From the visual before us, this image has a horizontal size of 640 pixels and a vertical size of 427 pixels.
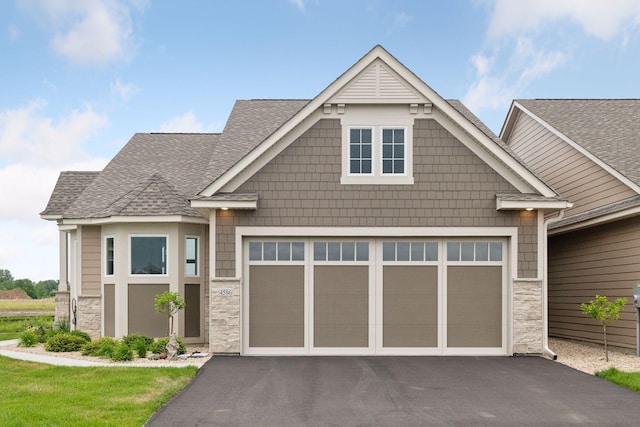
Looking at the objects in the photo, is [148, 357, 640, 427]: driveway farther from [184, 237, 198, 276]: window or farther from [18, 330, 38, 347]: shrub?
[18, 330, 38, 347]: shrub

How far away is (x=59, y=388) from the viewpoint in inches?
394

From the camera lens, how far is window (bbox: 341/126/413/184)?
14211 mm

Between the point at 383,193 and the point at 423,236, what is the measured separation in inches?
50.0

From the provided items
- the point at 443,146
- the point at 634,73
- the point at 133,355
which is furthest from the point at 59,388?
the point at 634,73

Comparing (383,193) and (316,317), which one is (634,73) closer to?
(383,193)

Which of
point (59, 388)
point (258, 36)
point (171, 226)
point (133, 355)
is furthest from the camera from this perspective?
point (258, 36)

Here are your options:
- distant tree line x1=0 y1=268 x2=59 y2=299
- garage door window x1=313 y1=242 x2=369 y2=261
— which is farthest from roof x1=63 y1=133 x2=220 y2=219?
distant tree line x1=0 y1=268 x2=59 y2=299

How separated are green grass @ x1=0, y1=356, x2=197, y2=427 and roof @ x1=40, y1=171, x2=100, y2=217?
737 centimetres

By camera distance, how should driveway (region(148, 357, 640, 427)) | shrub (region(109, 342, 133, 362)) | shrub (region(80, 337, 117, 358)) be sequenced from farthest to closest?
shrub (region(80, 337, 117, 358)), shrub (region(109, 342, 133, 362)), driveway (region(148, 357, 640, 427))

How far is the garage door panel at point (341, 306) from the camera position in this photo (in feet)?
46.4

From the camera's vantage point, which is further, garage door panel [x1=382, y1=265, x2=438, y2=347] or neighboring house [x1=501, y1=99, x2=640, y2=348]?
neighboring house [x1=501, y1=99, x2=640, y2=348]

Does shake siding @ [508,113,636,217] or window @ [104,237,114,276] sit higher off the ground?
shake siding @ [508,113,636,217]

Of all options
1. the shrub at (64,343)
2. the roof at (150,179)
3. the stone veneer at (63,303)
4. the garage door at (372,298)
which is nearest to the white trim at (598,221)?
the garage door at (372,298)

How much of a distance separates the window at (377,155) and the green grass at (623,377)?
5.39m
